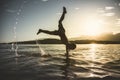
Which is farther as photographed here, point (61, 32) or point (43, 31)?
point (43, 31)

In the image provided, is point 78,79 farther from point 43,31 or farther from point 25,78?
point 43,31

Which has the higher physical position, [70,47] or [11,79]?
[70,47]

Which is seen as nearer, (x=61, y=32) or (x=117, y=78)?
(x=117, y=78)

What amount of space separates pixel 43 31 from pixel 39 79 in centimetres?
456

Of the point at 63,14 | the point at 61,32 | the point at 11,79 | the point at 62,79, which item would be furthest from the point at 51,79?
the point at 63,14

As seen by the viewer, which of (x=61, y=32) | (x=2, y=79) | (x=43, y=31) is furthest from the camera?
(x=43, y=31)

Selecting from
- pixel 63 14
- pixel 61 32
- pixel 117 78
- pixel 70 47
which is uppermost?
pixel 63 14

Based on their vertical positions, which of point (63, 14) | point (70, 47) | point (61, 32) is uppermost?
point (63, 14)

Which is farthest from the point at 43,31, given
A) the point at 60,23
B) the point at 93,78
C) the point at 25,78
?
the point at 93,78

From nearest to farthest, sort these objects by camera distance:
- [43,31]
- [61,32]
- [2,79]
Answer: [2,79], [61,32], [43,31]

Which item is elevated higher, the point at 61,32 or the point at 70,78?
the point at 61,32

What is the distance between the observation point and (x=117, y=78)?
13.4 meters

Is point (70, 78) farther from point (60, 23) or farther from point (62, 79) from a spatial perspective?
point (60, 23)

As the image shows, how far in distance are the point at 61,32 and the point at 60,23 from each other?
79 centimetres
